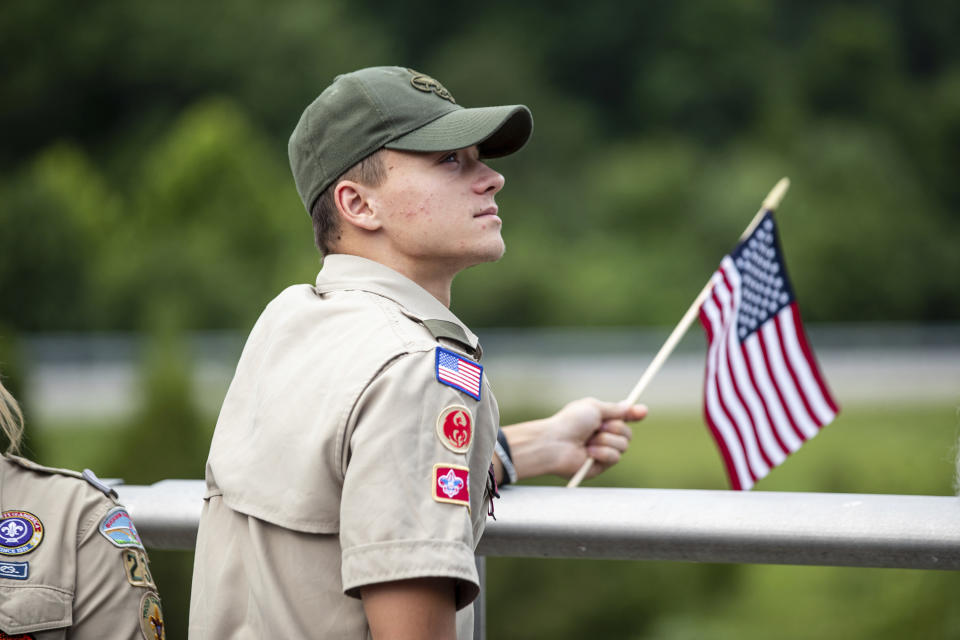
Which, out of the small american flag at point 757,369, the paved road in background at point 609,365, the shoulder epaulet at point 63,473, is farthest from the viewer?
the paved road in background at point 609,365

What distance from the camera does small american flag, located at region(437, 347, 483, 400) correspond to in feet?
5.90

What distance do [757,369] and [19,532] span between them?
7.04 ft

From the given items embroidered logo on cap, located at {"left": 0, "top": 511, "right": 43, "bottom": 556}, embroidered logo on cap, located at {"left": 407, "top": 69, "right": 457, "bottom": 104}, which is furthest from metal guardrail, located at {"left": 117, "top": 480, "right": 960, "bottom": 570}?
embroidered logo on cap, located at {"left": 407, "top": 69, "right": 457, "bottom": 104}

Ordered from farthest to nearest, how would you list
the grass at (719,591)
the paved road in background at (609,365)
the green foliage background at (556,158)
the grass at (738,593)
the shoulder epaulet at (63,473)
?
the green foliage background at (556,158), the paved road in background at (609,365), the grass at (738,593), the grass at (719,591), the shoulder epaulet at (63,473)

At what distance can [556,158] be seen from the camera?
39.6 meters

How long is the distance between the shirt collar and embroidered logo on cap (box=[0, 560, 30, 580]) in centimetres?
60

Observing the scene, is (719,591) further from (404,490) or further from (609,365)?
(609,365)

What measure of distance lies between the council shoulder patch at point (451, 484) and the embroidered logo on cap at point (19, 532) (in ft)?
2.08

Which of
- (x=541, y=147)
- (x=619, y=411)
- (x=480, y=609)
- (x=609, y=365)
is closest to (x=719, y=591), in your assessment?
(x=619, y=411)

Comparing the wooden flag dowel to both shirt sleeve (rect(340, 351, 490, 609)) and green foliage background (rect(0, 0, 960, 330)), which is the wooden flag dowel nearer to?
shirt sleeve (rect(340, 351, 490, 609))

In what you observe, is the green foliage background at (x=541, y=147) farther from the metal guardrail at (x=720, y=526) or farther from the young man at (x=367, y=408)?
the metal guardrail at (x=720, y=526)

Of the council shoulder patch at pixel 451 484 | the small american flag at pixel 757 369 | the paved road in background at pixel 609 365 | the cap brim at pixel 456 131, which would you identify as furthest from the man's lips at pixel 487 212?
the paved road in background at pixel 609 365

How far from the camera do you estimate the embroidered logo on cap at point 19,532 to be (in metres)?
1.93

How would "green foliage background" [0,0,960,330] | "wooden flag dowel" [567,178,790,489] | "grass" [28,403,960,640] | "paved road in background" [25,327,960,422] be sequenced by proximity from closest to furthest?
"wooden flag dowel" [567,178,790,489] → "grass" [28,403,960,640] → "paved road in background" [25,327,960,422] → "green foliage background" [0,0,960,330]
